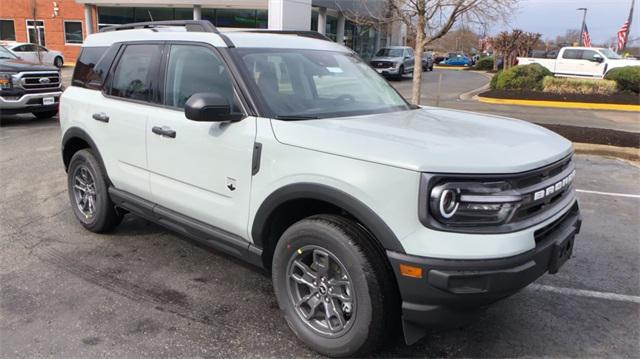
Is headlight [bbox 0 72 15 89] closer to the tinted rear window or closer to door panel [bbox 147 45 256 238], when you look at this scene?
the tinted rear window

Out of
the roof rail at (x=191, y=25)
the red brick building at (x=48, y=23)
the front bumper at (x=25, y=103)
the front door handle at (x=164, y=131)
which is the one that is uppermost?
the red brick building at (x=48, y=23)

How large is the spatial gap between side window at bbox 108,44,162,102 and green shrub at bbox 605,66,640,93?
18725mm

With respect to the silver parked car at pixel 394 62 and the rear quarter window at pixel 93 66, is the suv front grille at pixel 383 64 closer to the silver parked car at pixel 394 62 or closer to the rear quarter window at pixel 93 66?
the silver parked car at pixel 394 62

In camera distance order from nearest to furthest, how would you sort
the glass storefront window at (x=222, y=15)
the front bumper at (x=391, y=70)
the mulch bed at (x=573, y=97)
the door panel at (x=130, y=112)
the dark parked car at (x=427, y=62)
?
the door panel at (x=130, y=112), the mulch bed at (x=573, y=97), the front bumper at (x=391, y=70), the glass storefront window at (x=222, y=15), the dark parked car at (x=427, y=62)

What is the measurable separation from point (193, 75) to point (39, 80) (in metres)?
9.06

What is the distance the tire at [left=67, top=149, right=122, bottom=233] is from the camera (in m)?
4.64

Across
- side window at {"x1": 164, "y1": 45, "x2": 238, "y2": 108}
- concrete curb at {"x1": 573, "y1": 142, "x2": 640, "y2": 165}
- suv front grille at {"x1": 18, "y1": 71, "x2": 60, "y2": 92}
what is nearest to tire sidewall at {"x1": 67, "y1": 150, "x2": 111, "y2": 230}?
side window at {"x1": 164, "y1": 45, "x2": 238, "y2": 108}

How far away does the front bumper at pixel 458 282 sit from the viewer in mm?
2439

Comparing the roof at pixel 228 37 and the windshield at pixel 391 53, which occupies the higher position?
the windshield at pixel 391 53

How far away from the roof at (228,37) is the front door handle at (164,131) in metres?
0.68

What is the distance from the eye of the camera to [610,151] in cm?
937

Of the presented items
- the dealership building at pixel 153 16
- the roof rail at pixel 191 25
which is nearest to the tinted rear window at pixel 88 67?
the roof rail at pixel 191 25

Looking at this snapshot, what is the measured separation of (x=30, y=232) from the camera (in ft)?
16.2

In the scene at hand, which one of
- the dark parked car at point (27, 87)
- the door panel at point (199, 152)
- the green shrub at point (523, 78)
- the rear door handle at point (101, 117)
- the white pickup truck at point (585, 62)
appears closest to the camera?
the door panel at point (199, 152)
